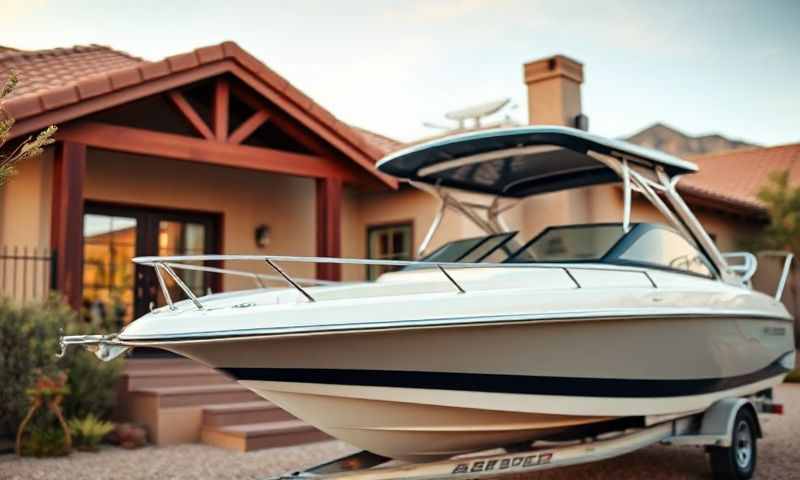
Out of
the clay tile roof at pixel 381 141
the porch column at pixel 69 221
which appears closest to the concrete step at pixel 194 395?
the porch column at pixel 69 221

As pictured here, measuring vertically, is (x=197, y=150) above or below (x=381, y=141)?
below

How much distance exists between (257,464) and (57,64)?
235 inches

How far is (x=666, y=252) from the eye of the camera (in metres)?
5.34

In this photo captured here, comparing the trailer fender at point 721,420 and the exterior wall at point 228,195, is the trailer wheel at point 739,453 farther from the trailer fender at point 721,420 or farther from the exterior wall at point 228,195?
the exterior wall at point 228,195

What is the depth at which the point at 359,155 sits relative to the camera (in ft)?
31.0

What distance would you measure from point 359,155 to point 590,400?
5687mm

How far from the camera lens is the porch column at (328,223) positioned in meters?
9.22

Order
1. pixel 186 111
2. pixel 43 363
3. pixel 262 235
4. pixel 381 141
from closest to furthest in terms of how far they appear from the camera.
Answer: pixel 43 363 → pixel 186 111 → pixel 262 235 → pixel 381 141

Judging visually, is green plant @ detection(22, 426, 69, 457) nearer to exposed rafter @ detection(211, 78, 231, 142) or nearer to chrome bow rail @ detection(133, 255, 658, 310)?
chrome bow rail @ detection(133, 255, 658, 310)

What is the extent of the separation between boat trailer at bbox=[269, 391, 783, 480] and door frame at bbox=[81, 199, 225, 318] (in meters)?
6.02

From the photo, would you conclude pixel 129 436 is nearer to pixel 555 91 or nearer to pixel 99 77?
pixel 99 77

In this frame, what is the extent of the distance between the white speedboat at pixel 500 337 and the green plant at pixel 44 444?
269 centimetres

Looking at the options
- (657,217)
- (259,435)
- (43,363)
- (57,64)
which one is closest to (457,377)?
(259,435)

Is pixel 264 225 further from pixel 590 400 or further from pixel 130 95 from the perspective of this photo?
pixel 590 400
